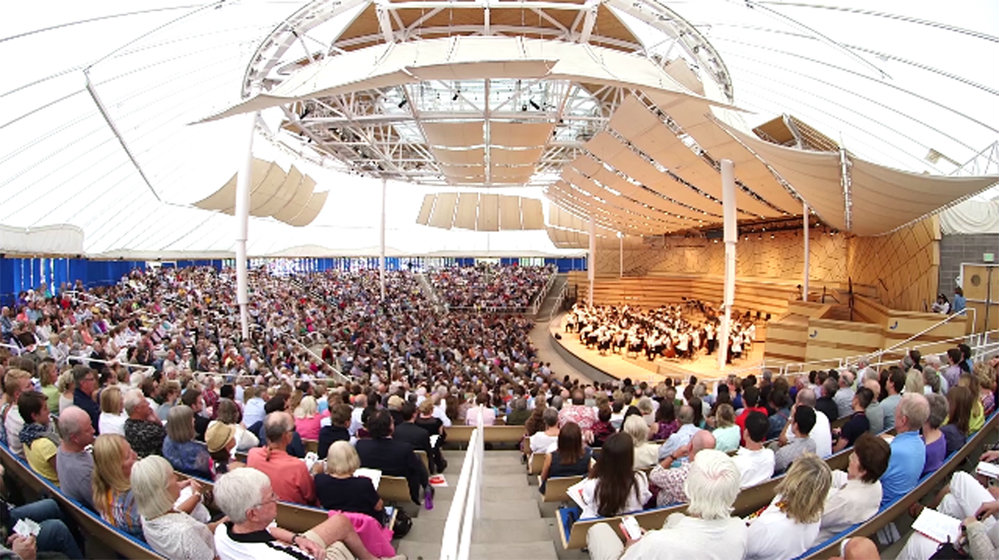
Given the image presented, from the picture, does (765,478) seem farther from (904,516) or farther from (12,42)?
(12,42)

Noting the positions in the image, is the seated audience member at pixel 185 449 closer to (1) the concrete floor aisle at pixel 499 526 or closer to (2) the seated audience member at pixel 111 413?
(2) the seated audience member at pixel 111 413

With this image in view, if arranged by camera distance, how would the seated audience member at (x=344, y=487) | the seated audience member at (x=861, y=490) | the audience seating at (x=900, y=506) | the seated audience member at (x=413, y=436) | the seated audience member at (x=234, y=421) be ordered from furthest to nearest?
the seated audience member at (x=413, y=436)
the seated audience member at (x=234, y=421)
the seated audience member at (x=344, y=487)
the seated audience member at (x=861, y=490)
the audience seating at (x=900, y=506)

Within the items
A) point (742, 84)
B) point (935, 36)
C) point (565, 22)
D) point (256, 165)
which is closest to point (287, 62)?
point (565, 22)

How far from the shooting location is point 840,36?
10.4 meters

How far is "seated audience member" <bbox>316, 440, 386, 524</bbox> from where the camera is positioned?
3219 millimetres

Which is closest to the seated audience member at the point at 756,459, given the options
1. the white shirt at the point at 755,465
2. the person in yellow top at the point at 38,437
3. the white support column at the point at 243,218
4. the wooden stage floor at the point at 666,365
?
the white shirt at the point at 755,465

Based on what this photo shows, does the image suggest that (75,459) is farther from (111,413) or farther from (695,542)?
(695,542)

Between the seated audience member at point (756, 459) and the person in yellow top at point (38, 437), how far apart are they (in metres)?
4.52

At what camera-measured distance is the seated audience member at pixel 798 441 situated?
12.7 feet

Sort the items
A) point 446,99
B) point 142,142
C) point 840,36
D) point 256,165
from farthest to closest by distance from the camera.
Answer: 1. point 256,165
2. point 446,99
3. point 142,142
4. point 840,36

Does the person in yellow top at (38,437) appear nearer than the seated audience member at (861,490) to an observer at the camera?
No

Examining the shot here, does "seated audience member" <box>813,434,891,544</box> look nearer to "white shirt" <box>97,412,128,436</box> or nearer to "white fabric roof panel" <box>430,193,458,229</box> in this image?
"white shirt" <box>97,412,128,436</box>

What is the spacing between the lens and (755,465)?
3.66 metres

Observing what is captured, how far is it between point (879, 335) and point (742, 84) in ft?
25.8
